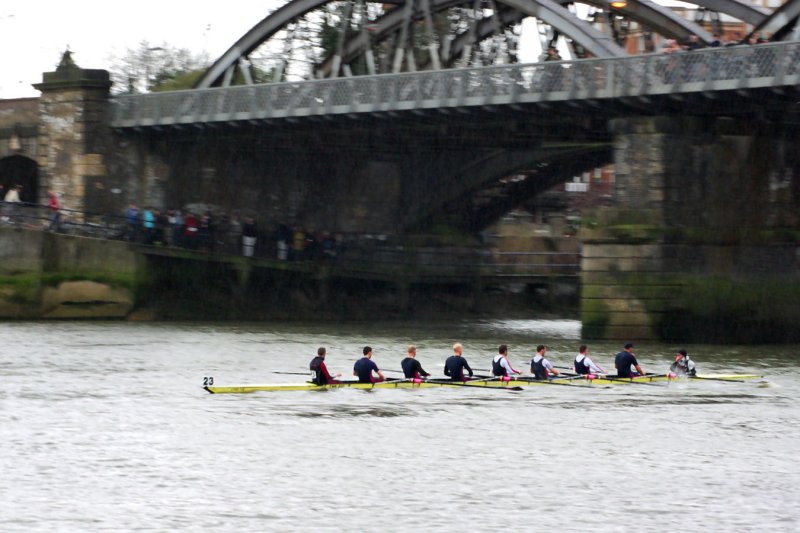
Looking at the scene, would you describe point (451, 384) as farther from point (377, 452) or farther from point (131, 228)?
point (131, 228)

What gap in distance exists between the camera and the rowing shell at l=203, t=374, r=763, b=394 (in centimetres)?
3100

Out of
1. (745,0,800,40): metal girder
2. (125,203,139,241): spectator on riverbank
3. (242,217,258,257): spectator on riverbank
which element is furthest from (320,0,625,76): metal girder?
(125,203,139,241): spectator on riverbank

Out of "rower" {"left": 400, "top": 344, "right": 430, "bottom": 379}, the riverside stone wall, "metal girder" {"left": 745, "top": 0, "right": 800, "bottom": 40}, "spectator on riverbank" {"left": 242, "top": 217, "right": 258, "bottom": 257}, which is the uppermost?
"metal girder" {"left": 745, "top": 0, "right": 800, "bottom": 40}

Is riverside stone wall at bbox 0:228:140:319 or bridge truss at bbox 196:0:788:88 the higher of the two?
bridge truss at bbox 196:0:788:88

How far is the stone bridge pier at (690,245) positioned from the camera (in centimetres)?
4359

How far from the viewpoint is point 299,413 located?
96.0ft

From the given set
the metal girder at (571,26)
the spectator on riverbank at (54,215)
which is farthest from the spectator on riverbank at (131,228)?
the metal girder at (571,26)

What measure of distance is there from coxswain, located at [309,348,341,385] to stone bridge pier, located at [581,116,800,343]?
569 inches

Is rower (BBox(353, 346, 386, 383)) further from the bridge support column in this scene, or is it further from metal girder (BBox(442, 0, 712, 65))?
the bridge support column

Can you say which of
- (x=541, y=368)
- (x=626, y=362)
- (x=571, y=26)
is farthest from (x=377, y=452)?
(x=571, y=26)

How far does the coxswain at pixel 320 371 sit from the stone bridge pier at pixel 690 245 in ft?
47.4

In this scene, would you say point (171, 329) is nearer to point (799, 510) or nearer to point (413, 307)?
point (413, 307)

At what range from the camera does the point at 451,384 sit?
32062 mm

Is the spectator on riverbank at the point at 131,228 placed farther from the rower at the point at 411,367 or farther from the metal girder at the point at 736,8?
the rower at the point at 411,367
